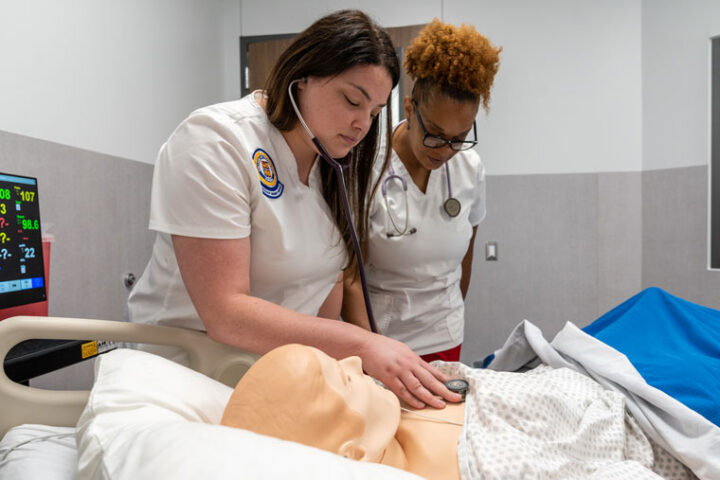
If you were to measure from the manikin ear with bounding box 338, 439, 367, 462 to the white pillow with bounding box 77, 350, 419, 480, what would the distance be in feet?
0.43

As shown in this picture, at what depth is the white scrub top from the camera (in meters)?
1.65

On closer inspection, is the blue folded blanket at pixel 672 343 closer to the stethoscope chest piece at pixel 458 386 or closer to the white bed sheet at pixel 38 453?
the stethoscope chest piece at pixel 458 386

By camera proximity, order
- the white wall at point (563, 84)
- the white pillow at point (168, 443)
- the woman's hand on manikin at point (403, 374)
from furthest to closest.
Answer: the white wall at point (563, 84) → the woman's hand on manikin at point (403, 374) → the white pillow at point (168, 443)

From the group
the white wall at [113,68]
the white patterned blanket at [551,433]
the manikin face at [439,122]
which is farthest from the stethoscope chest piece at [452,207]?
the white wall at [113,68]

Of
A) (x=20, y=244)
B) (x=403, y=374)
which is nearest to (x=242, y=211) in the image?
(x=403, y=374)

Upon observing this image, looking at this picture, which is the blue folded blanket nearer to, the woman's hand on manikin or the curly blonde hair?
the woman's hand on manikin

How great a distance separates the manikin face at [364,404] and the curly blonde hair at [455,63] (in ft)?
2.93

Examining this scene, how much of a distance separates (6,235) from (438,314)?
1.29 m

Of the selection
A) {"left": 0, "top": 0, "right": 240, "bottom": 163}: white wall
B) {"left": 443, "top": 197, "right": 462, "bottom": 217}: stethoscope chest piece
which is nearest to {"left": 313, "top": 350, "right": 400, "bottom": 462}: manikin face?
{"left": 443, "top": 197, "right": 462, "bottom": 217}: stethoscope chest piece

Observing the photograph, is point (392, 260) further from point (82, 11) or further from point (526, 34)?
point (526, 34)

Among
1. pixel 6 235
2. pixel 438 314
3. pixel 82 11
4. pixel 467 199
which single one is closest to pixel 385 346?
pixel 438 314

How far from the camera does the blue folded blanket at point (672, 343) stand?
3.67ft

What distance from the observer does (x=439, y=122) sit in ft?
4.98

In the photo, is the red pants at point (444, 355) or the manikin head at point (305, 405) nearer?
the manikin head at point (305, 405)
